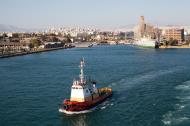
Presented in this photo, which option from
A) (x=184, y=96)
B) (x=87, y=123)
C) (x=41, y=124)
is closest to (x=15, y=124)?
(x=41, y=124)

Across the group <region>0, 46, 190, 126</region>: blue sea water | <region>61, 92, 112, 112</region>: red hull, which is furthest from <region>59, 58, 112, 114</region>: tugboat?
<region>0, 46, 190, 126</region>: blue sea water

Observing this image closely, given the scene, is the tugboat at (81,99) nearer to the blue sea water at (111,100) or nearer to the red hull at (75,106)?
the red hull at (75,106)

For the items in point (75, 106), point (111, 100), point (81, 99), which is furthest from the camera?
point (111, 100)

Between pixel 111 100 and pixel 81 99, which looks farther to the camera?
pixel 111 100

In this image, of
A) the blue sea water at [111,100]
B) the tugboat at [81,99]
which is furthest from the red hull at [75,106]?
the blue sea water at [111,100]

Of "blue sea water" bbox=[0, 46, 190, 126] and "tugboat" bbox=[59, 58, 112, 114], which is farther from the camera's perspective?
"tugboat" bbox=[59, 58, 112, 114]

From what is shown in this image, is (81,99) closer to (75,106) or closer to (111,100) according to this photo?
(75,106)

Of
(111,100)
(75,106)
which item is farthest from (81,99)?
(111,100)

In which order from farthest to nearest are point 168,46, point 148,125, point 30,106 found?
point 168,46 → point 30,106 → point 148,125

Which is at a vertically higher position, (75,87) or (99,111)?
(75,87)

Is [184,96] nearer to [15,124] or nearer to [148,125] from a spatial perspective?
[148,125]

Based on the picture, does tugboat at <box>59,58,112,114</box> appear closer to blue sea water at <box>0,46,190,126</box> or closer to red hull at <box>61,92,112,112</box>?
red hull at <box>61,92,112,112</box>
